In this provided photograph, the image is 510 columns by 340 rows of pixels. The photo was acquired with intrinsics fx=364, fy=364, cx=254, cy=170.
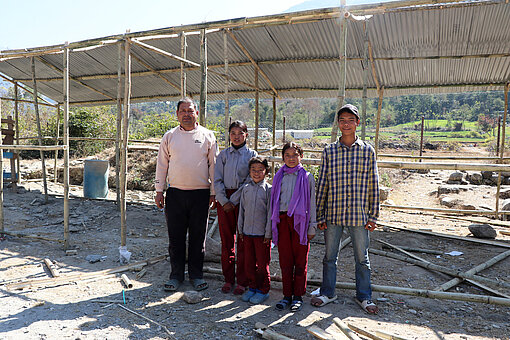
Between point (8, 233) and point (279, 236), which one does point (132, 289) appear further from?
point (8, 233)

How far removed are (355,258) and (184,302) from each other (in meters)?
1.64

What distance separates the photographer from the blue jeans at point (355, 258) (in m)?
3.20

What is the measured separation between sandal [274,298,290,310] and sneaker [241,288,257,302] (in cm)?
26

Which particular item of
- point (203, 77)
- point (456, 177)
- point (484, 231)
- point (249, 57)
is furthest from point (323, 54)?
point (456, 177)

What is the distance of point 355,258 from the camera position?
10.7ft

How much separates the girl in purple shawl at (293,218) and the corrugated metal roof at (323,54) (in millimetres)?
2360

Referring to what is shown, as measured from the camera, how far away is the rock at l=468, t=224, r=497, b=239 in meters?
5.70

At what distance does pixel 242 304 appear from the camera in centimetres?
336

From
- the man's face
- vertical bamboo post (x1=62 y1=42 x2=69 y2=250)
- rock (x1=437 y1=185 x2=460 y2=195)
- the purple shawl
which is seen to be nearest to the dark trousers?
the man's face

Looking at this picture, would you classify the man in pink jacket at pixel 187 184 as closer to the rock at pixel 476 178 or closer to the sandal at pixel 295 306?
the sandal at pixel 295 306

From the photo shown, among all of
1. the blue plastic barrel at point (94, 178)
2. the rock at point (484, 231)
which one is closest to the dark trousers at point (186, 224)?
the rock at point (484, 231)

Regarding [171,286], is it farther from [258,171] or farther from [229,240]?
[258,171]

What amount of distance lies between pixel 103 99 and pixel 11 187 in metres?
3.37

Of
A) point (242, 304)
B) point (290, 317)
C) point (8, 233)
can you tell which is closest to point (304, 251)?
point (290, 317)
